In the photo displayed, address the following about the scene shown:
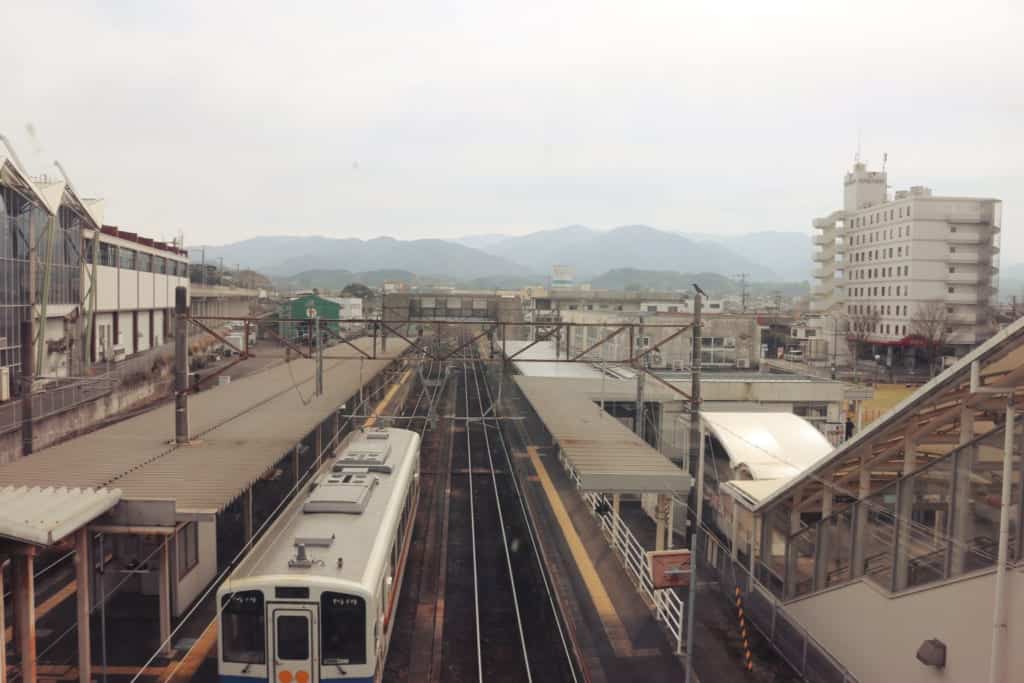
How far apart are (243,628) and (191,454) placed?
13.8 ft

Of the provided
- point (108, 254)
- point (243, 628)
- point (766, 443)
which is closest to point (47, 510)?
point (243, 628)

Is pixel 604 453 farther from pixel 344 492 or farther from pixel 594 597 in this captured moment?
pixel 344 492

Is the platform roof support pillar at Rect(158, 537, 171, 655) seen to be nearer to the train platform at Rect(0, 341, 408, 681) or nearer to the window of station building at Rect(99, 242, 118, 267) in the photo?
the train platform at Rect(0, 341, 408, 681)

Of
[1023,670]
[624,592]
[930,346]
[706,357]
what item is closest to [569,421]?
[624,592]

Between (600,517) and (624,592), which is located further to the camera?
(600,517)

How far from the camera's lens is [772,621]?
8.09m

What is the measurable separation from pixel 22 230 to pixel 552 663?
17765mm

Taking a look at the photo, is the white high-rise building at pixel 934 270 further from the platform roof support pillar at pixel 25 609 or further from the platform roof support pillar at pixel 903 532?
the platform roof support pillar at pixel 25 609

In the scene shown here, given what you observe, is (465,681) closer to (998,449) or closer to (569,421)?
(998,449)

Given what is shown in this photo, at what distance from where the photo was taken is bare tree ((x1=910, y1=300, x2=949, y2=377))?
112ft

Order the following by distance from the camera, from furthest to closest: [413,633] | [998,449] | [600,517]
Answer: [600,517] → [413,633] → [998,449]

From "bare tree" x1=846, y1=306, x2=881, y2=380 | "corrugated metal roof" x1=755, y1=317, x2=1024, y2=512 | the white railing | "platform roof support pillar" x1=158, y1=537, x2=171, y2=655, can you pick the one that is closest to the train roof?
"platform roof support pillar" x1=158, y1=537, x2=171, y2=655

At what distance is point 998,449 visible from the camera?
538 centimetres

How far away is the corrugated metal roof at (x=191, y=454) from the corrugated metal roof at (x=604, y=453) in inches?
151
